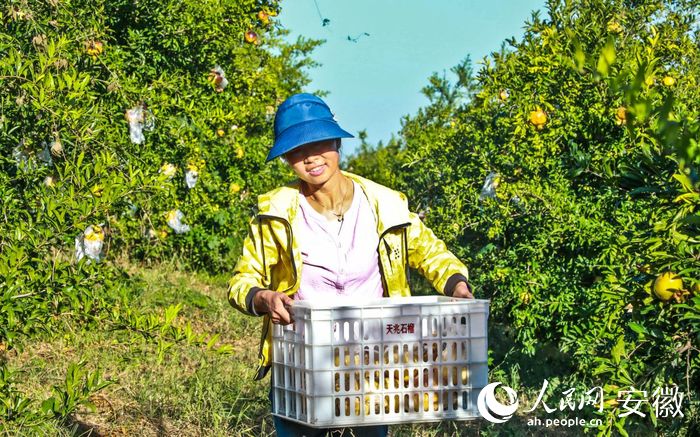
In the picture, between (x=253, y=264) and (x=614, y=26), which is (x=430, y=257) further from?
(x=614, y=26)

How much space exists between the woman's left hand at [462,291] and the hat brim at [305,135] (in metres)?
0.56

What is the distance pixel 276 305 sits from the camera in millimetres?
2738

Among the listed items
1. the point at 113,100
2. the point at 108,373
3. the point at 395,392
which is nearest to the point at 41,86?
the point at 395,392

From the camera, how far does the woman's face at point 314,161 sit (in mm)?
3070

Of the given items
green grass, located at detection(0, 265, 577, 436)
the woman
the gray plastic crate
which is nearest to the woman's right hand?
the gray plastic crate

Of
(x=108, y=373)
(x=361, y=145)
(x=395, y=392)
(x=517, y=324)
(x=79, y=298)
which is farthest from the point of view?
(x=361, y=145)

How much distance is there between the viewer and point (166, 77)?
22.0ft

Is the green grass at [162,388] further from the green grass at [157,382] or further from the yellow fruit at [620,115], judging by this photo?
the yellow fruit at [620,115]

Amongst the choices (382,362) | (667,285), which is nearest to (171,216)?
(382,362)

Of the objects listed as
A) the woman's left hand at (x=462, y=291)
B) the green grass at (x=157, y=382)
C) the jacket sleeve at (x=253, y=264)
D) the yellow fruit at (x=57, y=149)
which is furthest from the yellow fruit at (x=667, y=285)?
Answer: the yellow fruit at (x=57, y=149)

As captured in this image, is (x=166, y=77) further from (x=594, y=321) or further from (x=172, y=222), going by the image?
(x=594, y=321)

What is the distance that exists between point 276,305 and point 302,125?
60 cm

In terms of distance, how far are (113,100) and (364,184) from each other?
3.62 meters

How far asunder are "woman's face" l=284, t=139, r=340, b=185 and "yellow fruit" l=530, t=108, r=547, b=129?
2.19 m
